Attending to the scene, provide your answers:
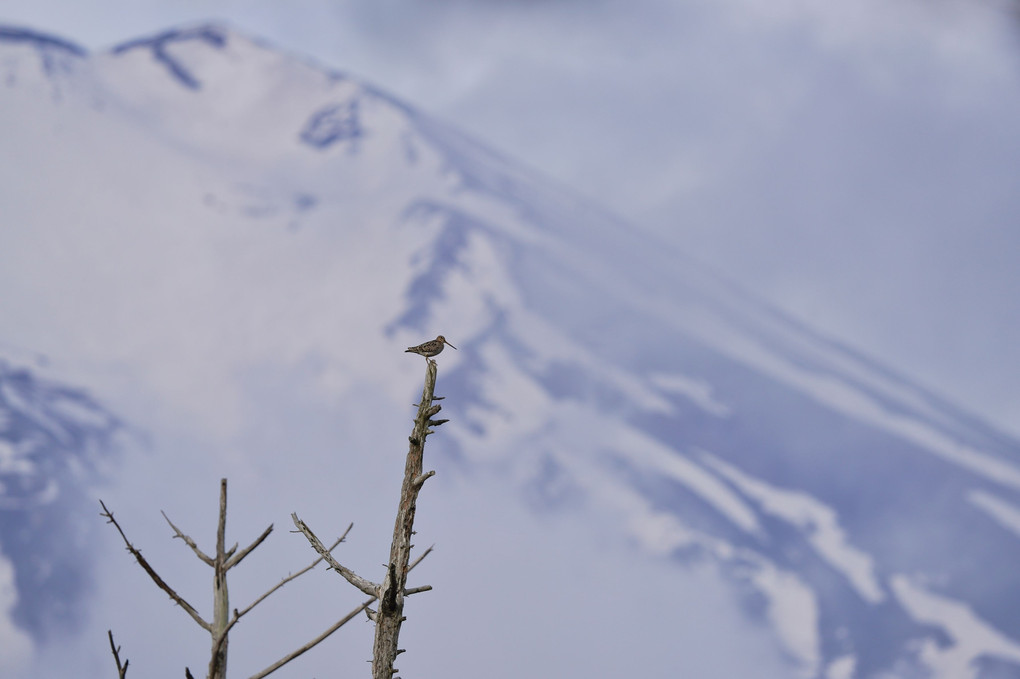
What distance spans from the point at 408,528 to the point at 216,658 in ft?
3.17

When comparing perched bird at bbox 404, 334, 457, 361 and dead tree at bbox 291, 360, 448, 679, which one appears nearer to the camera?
dead tree at bbox 291, 360, 448, 679

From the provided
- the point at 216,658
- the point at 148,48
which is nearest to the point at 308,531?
the point at 216,658

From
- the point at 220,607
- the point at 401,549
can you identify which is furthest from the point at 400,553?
the point at 220,607

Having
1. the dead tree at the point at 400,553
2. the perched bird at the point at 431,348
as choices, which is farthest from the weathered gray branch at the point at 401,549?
the perched bird at the point at 431,348

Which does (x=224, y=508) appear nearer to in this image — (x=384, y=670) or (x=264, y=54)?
(x=384, y=670)

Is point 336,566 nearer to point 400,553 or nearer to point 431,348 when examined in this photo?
point 400,553

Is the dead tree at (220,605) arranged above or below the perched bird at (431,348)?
below

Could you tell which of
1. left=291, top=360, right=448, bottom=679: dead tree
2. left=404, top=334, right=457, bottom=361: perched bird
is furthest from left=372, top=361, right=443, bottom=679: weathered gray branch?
left=404, top=334, right=457, bottom=361: perched bird

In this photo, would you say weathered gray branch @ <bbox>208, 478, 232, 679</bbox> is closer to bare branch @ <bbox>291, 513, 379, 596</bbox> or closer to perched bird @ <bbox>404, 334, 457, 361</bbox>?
bare branch @ <bbox>291, 513, 379, 596</bbox>

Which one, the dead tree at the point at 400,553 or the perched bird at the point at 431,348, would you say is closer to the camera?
the dead tree at the point at 400,553

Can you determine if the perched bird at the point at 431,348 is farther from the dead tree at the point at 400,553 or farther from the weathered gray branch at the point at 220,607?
the weathered gray branch at the point at 220,607

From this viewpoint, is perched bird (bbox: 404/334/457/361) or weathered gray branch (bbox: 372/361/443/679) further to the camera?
perched bird (bbox: 404/334/457/361)

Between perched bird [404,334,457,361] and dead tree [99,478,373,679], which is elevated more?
perched bird [404,334,457,361]

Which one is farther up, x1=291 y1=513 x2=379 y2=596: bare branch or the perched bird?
the perched bird
